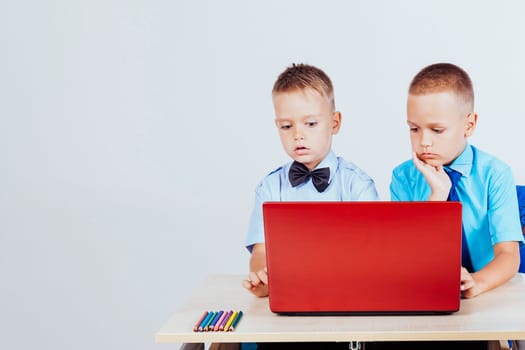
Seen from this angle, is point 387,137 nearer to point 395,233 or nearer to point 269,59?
point 269,59

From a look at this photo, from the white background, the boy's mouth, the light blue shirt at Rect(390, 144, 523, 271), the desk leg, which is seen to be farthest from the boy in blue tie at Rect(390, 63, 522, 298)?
the white background

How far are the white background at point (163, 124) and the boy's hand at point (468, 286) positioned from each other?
2.28 m

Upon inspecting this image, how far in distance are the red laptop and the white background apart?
8.24ft

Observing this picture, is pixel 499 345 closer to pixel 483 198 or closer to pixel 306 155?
pixel 483 198

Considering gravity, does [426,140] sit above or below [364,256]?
above

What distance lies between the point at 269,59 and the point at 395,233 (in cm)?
276

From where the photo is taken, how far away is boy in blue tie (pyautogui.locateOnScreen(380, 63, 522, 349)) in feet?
8.48

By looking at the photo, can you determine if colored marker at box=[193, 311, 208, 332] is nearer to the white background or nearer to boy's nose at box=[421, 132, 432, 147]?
boy's nose at box=[421, 132, 432, 147]

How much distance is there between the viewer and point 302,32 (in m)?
4.59

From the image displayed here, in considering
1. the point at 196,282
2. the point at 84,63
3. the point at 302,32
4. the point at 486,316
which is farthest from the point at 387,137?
the point at 486,316

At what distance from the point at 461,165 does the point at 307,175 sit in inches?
18.8

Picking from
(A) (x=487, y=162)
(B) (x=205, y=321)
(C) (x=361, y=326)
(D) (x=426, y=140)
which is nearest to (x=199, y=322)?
(B) (x=205, y=321)

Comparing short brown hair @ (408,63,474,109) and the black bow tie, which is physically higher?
short brown hair @ (408,63,474,109)

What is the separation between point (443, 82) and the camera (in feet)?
8.73
